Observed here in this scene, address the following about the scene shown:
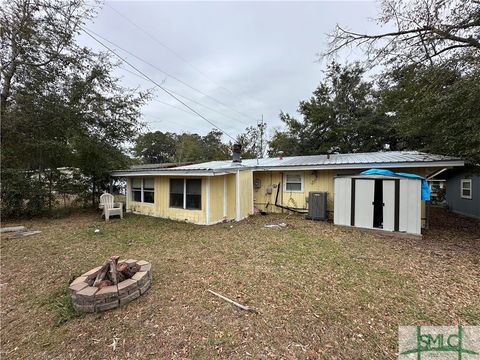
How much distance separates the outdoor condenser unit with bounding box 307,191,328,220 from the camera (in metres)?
8.20

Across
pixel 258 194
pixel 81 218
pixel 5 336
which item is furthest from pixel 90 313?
pixel 258 194

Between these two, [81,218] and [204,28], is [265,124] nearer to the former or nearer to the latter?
[204,28]

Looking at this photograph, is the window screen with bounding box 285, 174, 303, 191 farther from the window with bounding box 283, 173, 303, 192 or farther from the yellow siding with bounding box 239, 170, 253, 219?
the yellow siding with bounding box 239, 170, 253, 219

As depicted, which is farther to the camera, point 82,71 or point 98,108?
point 98,108

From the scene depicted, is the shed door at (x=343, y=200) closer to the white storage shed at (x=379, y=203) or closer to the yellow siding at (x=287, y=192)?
the white storage shed at (x=379, y=203)

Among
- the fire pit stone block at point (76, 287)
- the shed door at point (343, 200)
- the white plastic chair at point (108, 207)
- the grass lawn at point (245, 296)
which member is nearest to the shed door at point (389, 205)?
the grass lawn at point (245, 296)

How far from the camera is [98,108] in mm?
9336

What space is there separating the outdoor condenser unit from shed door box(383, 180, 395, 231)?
6.97 feet

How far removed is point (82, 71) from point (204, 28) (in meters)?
A: 5.34

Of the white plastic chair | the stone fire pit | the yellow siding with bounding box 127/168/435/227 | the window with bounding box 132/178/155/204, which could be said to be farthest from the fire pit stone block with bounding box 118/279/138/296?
the white plastic chair

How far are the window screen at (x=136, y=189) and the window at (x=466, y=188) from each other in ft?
51.5

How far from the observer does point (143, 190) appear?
9.28m

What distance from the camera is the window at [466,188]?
34.2 feet

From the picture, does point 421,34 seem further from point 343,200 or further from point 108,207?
point 108,207
